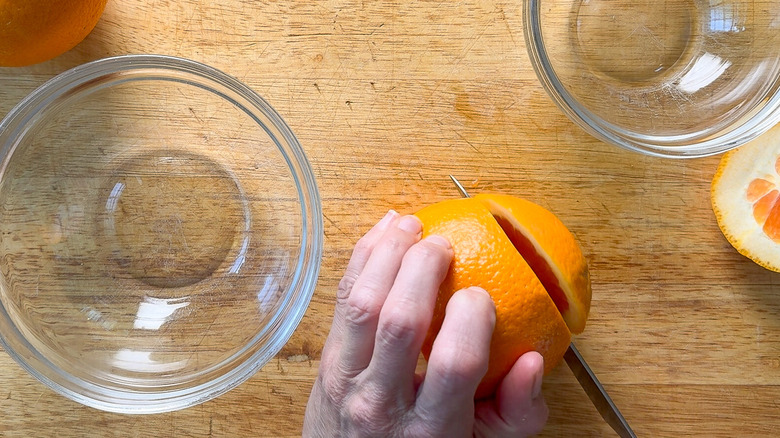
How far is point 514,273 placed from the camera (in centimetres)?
86

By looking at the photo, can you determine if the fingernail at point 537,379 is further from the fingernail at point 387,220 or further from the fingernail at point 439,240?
the fingernail at point 387,220

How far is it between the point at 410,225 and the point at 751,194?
2.07 ft

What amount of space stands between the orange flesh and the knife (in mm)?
137

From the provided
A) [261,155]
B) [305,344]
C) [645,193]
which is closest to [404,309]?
[305,344]

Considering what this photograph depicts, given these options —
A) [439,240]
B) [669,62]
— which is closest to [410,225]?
[439,240]

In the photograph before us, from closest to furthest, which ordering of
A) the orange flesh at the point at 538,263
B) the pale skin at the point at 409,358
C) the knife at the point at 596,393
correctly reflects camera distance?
the pale skin at the point at 409,358
the orange flesh at the point at 538,263
the knife at the point at 596,393

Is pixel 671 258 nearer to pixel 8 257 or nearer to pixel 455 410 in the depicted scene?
pixel 455 410

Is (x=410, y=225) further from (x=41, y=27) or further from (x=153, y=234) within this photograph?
(x=41, y=27)

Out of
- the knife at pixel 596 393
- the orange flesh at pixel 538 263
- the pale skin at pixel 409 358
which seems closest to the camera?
the pale skin at pixel 409 358

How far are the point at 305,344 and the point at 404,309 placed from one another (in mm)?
346

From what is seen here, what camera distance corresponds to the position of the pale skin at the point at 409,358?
831 mm

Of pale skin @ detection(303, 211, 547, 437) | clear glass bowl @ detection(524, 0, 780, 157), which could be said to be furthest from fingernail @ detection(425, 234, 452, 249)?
clear glass bowl @ detection(524, 0, 780, 157)

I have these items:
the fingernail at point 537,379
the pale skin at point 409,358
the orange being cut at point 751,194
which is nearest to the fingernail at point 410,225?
the pale skin at point 409,358

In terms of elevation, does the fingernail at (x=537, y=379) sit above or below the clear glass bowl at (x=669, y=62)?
below
